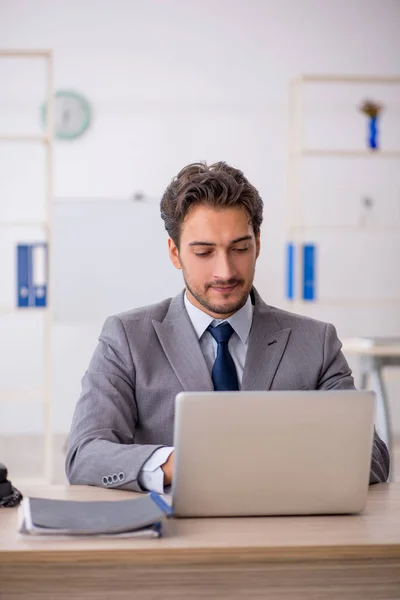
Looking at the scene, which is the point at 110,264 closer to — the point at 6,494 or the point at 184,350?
the point at 184,350

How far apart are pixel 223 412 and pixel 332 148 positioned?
5071mm

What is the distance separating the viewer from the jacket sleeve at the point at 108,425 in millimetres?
1814

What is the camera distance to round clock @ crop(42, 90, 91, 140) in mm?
6023

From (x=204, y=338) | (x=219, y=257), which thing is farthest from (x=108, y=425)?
(x=219, y=257)

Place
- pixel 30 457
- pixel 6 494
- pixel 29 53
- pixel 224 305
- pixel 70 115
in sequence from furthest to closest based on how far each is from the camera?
pixel 70 115 < pixel 30 457 < pixel 29 53 < pixel 224 305 < pixel 6 494

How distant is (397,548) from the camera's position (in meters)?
1.44

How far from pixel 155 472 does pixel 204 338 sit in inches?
22.5

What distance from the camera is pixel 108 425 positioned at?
6.67ft

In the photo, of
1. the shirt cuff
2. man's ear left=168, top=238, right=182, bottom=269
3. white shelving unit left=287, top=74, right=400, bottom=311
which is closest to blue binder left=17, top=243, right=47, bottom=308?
white shelving unit left=287, top=74, right=400, bottom=311

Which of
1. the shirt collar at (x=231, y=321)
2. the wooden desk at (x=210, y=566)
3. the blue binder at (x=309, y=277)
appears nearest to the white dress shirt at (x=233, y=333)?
the shirt collar at (x=231, y=321)

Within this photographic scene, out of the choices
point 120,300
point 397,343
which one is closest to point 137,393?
point 397,343

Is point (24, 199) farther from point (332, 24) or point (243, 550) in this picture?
point (243, 550)

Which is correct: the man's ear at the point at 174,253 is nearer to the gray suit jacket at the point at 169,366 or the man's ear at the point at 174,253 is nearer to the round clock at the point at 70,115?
the gray suit jacket at the point at 169,366

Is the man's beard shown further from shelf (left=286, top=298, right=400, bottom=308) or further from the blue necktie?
shelf (left=286, top=298, right=400, bottom=308)
